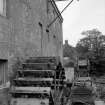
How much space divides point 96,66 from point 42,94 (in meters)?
30.2

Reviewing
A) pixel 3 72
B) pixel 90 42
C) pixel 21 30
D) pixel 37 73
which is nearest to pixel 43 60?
pixel 37 73

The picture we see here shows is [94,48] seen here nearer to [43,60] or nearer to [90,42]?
[90,42]

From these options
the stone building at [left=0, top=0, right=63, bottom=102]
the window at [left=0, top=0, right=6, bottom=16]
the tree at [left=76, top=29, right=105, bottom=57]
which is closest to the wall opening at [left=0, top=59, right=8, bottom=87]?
the stone building at [left=0, top=0, right=63, bottom=102]

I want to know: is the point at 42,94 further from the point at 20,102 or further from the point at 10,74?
the point at 10,74

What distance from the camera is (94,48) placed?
130 ft

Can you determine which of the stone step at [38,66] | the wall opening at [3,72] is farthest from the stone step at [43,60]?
the wall opening at [3,72]

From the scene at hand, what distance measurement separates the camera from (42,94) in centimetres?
500

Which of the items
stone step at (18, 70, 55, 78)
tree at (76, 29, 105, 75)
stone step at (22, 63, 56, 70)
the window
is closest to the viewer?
the window

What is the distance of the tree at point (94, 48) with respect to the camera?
1334 inches

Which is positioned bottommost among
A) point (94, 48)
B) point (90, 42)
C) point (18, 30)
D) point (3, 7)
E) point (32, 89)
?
point (32, 89)

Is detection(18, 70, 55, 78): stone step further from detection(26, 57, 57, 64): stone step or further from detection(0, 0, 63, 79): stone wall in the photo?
detection(26, 57, 57, 64): stone step

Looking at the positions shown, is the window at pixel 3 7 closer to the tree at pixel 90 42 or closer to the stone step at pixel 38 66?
the stone step at pixel 38 66

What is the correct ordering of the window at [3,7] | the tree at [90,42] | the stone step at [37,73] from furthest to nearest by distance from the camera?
the tree at [90,42], the stone step at [37,73], the window at [3,7]

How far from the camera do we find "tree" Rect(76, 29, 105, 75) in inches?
1334
